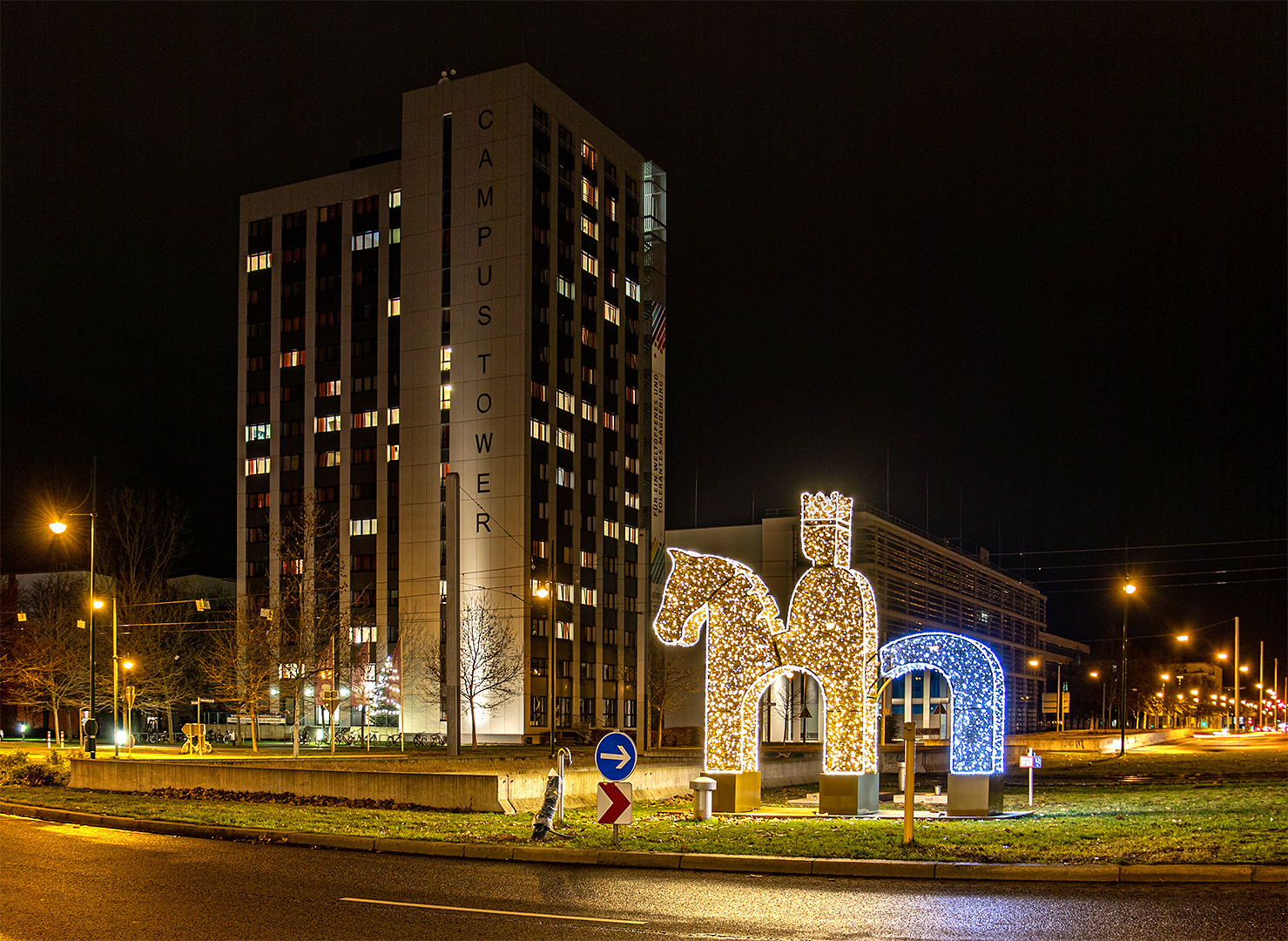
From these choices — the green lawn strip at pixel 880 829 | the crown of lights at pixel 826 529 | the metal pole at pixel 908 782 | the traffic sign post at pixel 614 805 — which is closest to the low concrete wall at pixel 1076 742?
the green lawn strip at pixel 880 829

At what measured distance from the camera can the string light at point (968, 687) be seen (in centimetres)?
2370

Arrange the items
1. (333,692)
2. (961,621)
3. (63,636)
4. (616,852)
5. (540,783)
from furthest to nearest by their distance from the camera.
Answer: (961,621) → (63,636) → (333,692) → (540,783) → (616,852)

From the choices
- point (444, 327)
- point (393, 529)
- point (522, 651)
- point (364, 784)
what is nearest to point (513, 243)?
point (444, 327)

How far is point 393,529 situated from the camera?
316ft

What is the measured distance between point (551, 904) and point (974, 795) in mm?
12725

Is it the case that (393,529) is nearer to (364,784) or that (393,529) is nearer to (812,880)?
(364,784)

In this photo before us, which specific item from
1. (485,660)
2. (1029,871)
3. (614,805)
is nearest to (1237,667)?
(485,660)

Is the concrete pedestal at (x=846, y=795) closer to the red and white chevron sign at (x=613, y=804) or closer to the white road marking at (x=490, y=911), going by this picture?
the red and white chevron sign at (x=613, y=804)

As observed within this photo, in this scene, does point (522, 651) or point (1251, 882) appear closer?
point (1251, 882)

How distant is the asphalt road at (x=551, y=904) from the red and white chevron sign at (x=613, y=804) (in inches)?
34.6

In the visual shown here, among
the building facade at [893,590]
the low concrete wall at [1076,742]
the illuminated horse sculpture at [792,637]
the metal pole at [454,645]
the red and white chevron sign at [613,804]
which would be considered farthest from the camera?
the building facade at [893,590]

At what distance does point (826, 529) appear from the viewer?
24438mm

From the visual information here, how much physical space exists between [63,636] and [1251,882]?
6742 cm

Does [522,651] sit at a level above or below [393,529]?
below
